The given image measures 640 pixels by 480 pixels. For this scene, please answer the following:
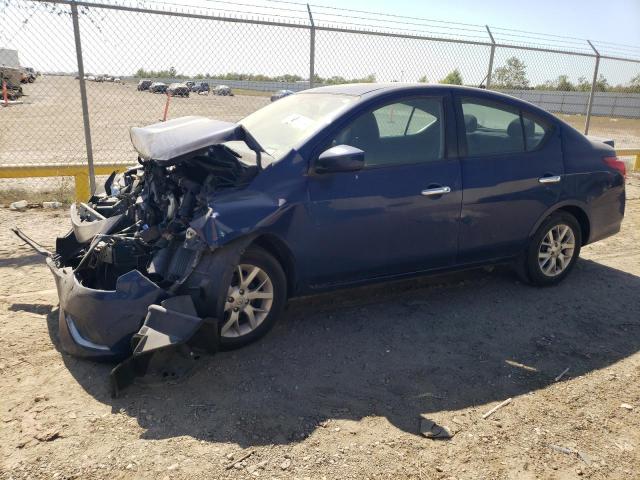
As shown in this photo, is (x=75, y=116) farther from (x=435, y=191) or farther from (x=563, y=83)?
(x=435, y=191)

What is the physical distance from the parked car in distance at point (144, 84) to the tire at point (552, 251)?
18.2ft

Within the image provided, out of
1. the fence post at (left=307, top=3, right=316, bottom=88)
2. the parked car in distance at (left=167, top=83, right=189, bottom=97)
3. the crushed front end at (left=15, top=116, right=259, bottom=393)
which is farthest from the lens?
the parked car in distance at (left=167, top=83, right=189, bottom=97)

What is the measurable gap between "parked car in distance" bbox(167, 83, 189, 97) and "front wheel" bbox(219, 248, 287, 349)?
17.0 feet

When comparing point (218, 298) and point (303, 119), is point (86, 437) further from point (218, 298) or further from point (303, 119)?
point (303, 119)

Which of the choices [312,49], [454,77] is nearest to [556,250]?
[312,49]

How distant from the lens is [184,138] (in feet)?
12.2

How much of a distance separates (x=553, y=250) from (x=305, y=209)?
8.81 feet

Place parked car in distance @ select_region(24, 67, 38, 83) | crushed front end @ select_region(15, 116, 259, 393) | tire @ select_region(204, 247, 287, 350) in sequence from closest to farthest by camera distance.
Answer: crushed front end @ select_region(15, 116, 259, 393)
tire @ select_region(204, 247, 287, 350)
parked car in distance @ select_region(24, 67, 38, 83)

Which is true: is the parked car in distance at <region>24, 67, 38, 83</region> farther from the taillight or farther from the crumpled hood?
the taillight

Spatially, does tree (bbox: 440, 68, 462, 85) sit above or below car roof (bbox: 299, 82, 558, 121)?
above

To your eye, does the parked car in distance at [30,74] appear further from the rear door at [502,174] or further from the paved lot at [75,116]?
the rear door at [502,174]

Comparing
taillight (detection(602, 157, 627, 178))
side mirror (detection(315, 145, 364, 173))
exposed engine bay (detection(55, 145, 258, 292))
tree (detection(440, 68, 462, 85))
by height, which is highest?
tree (detection(440, 68, 462, 85))

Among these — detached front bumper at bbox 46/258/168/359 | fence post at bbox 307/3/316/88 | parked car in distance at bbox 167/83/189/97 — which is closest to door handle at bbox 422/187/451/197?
detached front bumper at bbox 46/258/168/359

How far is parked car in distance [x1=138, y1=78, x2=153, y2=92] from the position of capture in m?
7.55
